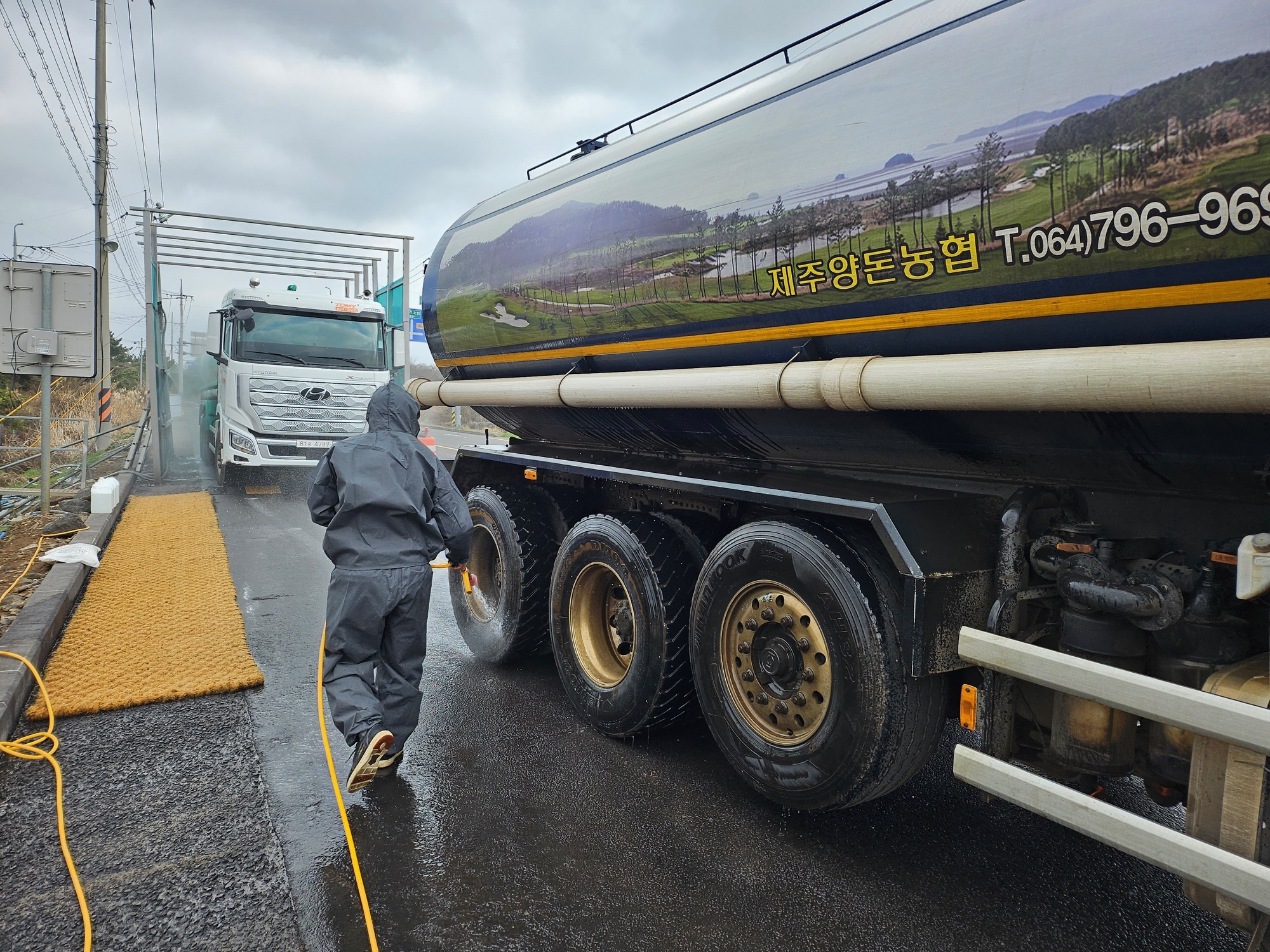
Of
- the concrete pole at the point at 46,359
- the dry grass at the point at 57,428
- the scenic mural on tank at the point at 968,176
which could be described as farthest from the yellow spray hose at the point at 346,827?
the dry grass at the point at 57,428

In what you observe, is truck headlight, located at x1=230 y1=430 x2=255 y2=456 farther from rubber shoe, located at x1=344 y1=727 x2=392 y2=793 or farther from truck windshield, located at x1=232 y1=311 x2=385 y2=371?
rubber shoe, located at x1=344 y1=727 x2=392 y2=793

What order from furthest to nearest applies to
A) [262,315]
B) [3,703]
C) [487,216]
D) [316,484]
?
[262,315] < [487,216] < [3,703] < [316,484]

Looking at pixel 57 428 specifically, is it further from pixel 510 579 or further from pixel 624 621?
pixel 624 621

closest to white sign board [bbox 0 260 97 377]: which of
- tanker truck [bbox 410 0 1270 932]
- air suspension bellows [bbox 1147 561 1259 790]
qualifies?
tanker truck [bbox 410 0 1270 932]

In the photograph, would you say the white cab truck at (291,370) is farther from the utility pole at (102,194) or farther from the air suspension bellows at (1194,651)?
the air suspension bellows at (1194,651)

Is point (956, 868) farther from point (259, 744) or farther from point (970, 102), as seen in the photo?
point (259, 744)

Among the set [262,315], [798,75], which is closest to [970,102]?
[798,75]

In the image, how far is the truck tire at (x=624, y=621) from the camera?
3.87 meters

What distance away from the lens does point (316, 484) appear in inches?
147

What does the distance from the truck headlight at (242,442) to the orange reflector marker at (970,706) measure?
1181 cm

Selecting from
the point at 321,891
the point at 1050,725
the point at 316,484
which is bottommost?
the point at 321,891

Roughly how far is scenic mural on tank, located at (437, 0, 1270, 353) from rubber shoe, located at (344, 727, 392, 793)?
2.17m

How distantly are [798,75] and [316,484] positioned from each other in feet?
8.94

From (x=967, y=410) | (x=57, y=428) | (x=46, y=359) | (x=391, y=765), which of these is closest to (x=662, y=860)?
(x=391, y=765)
